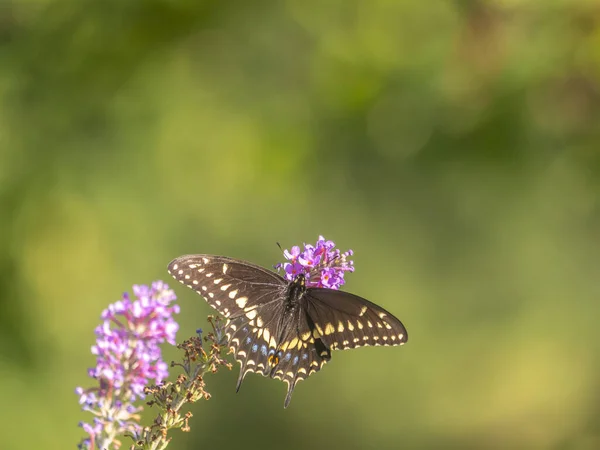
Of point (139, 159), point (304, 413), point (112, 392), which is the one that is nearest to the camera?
point (112, 392)

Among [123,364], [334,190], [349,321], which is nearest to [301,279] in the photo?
[349,321]

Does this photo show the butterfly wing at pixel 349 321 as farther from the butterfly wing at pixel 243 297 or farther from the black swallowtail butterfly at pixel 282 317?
the butterfly wing at pixel 243 297

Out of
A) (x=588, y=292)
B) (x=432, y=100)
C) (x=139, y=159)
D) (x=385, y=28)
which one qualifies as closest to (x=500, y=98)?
(x=432, y=100)

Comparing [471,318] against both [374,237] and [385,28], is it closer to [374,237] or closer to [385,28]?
[374,237]

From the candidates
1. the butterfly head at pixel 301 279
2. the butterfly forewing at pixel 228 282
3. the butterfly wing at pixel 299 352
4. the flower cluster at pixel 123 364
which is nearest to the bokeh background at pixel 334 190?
the butterfly forewing at pixel 228 282

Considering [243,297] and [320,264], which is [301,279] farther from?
[243,297]

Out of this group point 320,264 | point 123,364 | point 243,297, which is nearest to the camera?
point 123,364
